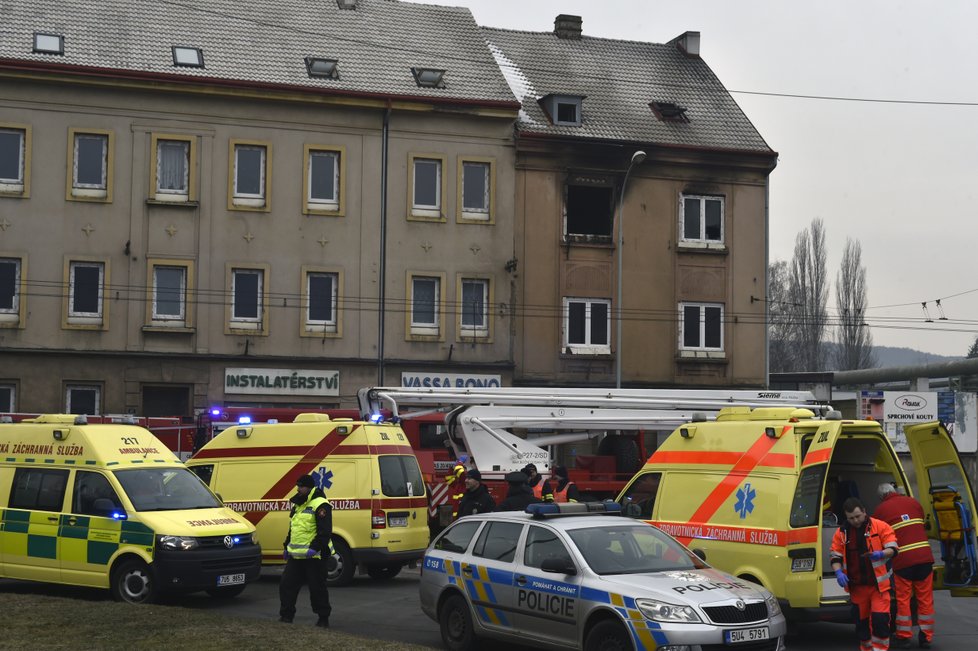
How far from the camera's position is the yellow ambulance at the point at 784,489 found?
13391 mm

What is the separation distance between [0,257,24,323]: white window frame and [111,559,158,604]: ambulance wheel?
64.3 feet

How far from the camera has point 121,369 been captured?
33.9 m

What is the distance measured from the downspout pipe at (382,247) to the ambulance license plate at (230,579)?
19.6 m

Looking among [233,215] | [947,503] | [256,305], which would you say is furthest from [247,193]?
[947,503]

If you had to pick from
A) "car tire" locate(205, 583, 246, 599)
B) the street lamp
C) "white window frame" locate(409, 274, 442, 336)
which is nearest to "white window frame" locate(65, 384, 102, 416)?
"white window frame" locate(409, 274, 442, 336)

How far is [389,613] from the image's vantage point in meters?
16.1

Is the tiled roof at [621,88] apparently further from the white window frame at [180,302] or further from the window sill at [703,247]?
the white window frame at [180,302]

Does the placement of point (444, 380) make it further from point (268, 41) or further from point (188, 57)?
point (188, 57)

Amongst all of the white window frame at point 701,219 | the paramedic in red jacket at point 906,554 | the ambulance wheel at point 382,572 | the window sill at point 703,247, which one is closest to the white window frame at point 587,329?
the window sill at point 703,247

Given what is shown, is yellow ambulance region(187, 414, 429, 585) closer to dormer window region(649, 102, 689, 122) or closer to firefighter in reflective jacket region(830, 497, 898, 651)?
firefighter in reflective jacket region(830, 497, 898, 651)

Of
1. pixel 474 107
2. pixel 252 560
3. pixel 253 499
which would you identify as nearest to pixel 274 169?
pixel 474 107

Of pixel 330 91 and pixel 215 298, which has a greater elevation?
pixel 330 91

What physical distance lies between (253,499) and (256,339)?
52.8 feet

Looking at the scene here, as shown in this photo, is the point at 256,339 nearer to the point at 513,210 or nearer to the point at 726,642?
the point at 513,210
